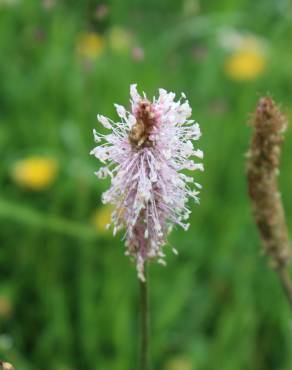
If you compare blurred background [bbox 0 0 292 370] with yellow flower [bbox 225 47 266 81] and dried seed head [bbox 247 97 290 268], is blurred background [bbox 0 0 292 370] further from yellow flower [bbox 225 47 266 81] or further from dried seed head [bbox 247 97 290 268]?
dried seed head [bbox 247 97 290 268]

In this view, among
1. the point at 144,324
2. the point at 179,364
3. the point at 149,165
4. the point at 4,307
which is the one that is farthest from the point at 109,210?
the point at 149,165

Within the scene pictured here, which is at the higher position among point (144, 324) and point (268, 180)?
point (268, 180)

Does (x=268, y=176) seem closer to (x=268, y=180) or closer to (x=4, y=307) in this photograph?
(x=268, y=180)

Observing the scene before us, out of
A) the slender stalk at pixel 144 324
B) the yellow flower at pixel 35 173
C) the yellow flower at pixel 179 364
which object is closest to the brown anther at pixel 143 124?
the slender stalk at pixel 144 324

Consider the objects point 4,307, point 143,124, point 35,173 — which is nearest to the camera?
point 143,124

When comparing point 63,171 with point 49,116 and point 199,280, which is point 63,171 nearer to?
point 49,116

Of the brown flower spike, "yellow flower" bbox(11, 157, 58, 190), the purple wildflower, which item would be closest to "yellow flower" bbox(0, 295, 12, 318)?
"yellow flower" bbox(11, 157, 58, 190)

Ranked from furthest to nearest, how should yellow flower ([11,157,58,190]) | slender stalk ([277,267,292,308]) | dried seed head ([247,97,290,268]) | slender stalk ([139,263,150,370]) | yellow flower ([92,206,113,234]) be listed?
1. yellow flower ([11,157,58,190])
2. yellow flower ([92,206,113,234])
3. slender stalk ([277,267,292,308])
4. dried seed head ([247,97,290,268])
5. slender stalk ([139,263,150,370])
